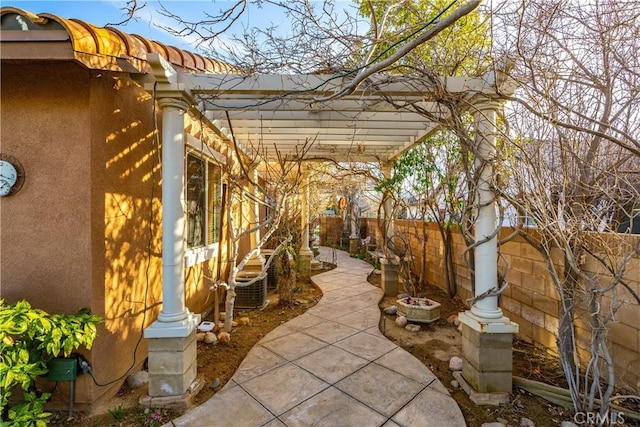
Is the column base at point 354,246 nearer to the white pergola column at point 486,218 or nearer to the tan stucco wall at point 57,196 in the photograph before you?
the white pergola column at point 486,218

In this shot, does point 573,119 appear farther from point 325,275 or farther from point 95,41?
point 325,275

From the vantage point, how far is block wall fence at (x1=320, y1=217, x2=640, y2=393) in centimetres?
252

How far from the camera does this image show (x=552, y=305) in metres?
3.32

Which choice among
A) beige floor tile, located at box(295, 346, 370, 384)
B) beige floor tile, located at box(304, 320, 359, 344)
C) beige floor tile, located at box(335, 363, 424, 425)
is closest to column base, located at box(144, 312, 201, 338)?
beige floor tile, located at box(295, 346, 370, 384)

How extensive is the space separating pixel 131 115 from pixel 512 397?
482 cm

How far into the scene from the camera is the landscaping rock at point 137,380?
292 cm

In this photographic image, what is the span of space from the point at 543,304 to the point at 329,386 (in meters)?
2.79

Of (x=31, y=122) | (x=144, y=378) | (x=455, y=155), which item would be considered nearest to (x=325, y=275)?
(x=455, y=155)

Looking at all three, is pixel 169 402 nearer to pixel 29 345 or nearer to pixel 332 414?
pixel 29 345

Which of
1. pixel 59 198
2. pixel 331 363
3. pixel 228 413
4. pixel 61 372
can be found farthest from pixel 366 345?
pixel 59 198

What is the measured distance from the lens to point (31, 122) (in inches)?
101

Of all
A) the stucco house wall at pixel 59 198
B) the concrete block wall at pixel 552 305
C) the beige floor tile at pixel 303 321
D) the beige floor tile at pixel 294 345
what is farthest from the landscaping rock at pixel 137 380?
the concrete block wall at pixel 552 305

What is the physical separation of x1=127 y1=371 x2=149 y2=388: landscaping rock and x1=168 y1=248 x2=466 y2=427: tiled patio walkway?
0.83 metres

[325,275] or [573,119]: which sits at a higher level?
[573,119]
